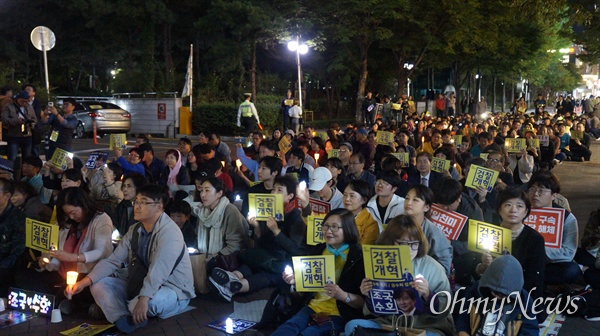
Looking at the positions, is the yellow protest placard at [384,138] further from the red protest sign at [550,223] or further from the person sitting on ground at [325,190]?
the red protest sign at [550,223]

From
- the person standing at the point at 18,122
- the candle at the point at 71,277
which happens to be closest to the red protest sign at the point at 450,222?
the candle at the point at 71,277

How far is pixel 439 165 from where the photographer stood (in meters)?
8.90

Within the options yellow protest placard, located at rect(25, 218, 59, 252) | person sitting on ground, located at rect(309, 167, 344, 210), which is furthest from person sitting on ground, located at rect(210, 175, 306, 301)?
yellow protest placard, located at rect(25, 218, 59, 252)

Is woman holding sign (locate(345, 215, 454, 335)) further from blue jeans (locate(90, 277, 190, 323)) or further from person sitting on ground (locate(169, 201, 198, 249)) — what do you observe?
person sitting on ground (locate(169, 201, 198, 249))

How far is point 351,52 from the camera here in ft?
97.4

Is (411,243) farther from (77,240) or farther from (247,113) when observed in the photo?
(247,113)

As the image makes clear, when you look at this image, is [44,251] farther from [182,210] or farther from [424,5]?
[424,5]

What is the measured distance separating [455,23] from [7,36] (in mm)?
21522

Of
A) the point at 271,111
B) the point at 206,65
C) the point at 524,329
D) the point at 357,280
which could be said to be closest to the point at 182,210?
the point at 357,280

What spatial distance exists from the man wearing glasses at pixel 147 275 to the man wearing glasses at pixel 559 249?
3285mm

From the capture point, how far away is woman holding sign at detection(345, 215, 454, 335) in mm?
4238

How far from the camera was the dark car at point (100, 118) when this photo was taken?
23.2 metres

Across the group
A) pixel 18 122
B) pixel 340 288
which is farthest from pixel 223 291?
pixel 18 122

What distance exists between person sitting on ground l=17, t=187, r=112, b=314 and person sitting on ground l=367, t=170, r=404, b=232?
8.31 ft
